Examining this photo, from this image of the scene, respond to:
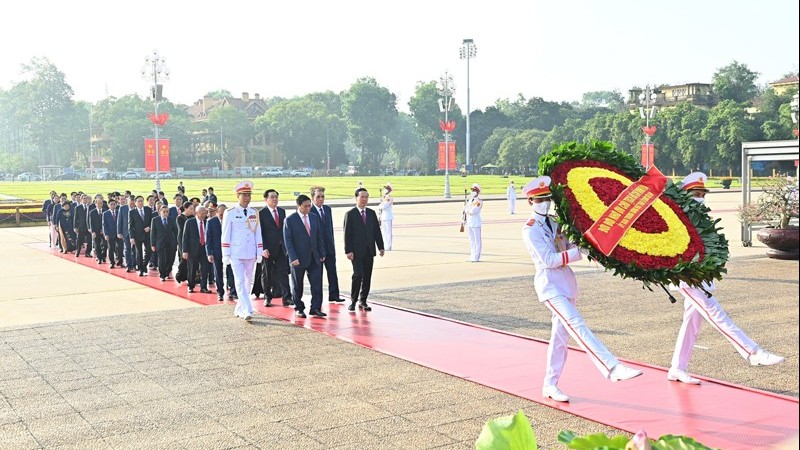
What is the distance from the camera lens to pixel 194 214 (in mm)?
14969

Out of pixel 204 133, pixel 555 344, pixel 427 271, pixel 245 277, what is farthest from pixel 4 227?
pixel 204 133

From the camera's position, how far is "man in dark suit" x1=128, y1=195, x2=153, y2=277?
1720 centimetres

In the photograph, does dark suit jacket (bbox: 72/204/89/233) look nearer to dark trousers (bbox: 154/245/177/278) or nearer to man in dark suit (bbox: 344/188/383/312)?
dark trousers (bbox: 154/245/177/278)

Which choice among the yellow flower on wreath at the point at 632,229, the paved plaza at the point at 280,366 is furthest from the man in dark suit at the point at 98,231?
the yellow flower on wreath at the point at 632,229

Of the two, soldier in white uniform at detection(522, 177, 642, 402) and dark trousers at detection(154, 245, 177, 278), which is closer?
soldier in white uniform at detection(522, 177, 642, 402)

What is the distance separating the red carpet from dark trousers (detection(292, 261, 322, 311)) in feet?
0.84

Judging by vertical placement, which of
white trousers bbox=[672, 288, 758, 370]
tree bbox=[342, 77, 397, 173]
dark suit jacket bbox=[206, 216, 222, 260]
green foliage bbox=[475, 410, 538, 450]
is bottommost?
white trousers bbox=[672, 288, 758, 370]

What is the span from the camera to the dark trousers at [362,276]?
38.6ft

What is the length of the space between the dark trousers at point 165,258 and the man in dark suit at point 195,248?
1700 mm

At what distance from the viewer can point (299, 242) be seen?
1149 cm

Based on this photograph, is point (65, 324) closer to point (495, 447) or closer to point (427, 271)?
point (427, 271)

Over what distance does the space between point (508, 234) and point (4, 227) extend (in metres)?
21.3

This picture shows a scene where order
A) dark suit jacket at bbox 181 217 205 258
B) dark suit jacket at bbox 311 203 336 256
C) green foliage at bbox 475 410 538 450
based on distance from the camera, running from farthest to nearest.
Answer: dark suit jacket at bbox 181 217 205 258
dark suit jacket at bbox 311 203 336 256
green foliage at bbox 475 410 538 450

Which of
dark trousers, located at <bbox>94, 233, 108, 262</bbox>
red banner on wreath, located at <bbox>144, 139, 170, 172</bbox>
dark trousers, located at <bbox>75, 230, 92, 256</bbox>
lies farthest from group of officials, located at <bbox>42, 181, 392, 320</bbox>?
red banner on wreath, located at <bbox>144, 139, 170, 172</bbox>
